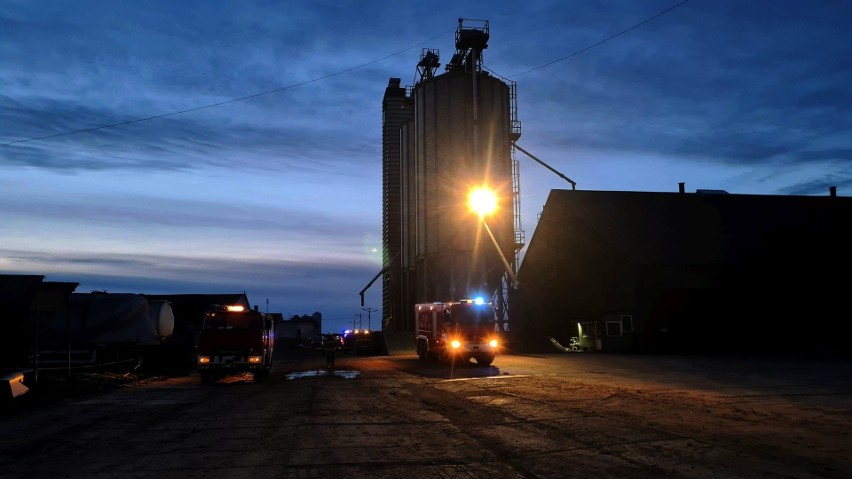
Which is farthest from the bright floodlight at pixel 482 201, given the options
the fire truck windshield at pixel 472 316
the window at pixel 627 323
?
the fire truck windshield at pixel 472 316

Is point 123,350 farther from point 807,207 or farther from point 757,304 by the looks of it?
point 807,207

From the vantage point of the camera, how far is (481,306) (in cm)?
2952

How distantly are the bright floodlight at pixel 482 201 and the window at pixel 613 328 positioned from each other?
447 inches

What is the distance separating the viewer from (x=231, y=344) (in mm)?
24250

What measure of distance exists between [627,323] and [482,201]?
1253 centimetres

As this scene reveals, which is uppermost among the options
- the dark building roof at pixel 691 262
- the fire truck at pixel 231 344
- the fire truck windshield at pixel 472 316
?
the dark building roof at pixel 691 262

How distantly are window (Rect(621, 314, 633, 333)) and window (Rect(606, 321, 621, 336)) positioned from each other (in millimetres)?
384

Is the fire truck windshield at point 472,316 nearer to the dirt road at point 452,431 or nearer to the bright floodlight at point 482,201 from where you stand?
the dirt road at point 452,431

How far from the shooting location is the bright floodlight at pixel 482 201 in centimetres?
4499

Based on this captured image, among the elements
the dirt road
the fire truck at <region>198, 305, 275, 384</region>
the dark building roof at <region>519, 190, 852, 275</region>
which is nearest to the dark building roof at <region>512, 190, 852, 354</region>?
the dark building roof at <region>519, 190, 852, 275</region>

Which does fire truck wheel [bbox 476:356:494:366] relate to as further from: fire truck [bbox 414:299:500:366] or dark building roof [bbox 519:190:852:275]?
dark building roof [bbox 519:190:852:275]

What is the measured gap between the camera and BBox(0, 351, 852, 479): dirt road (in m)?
8.58

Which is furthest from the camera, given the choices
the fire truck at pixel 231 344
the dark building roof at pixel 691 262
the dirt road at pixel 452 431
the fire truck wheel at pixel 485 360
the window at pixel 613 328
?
the window at pixel 613 328

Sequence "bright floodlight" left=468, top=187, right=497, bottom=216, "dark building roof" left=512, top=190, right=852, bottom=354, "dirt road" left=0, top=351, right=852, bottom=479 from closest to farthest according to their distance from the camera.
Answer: "dirt road" left=0, top=351, right=852, bottom=479
"dark building roof" left=512, top=190, right=852, bottom=354
"bright floodlight" left=468, top=187, right=497, bottom=216
